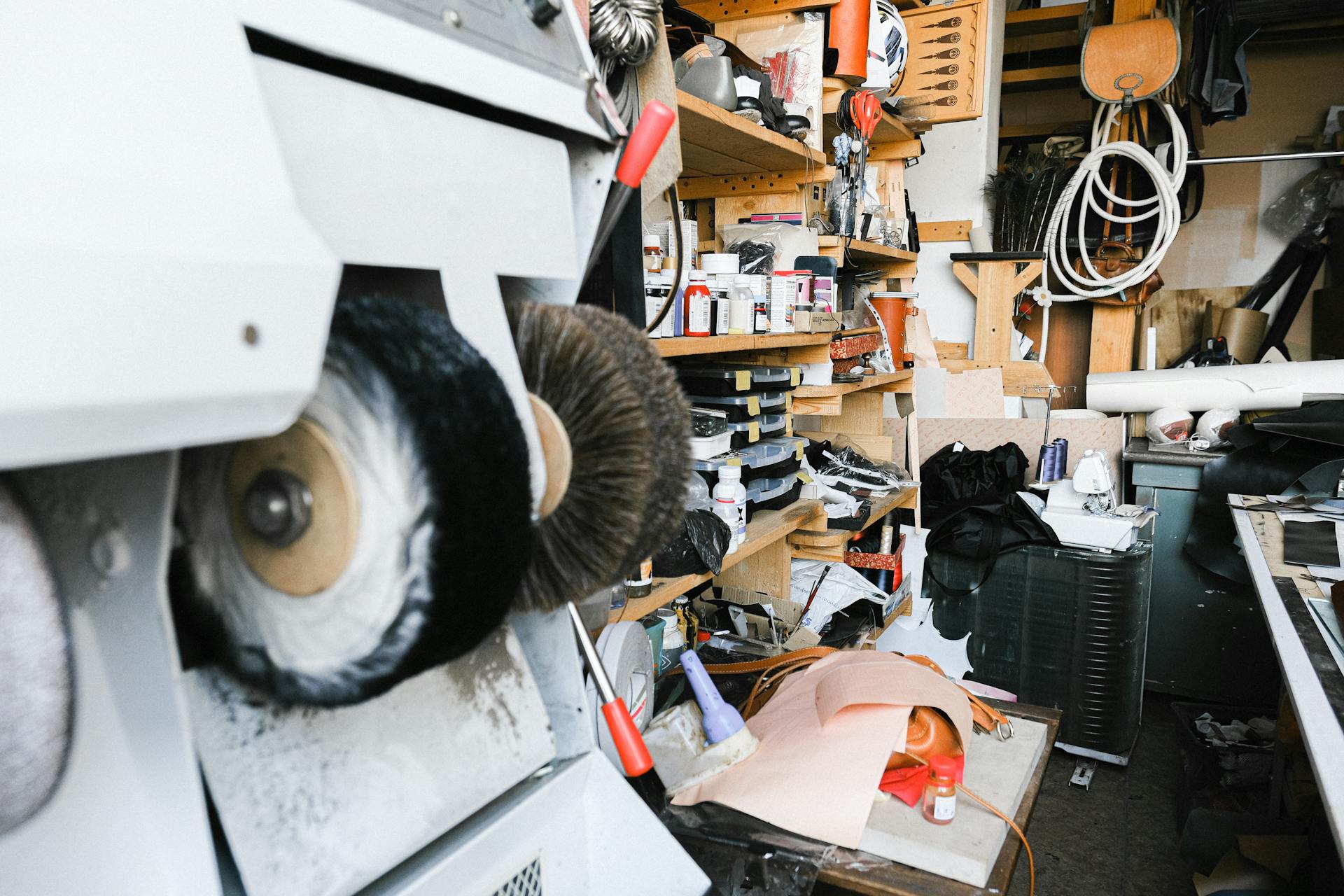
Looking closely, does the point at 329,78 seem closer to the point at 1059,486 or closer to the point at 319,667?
the point at 319,667

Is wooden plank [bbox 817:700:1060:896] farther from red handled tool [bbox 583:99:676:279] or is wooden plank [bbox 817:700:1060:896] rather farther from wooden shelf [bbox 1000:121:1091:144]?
wooden shelf [bbox 1000:121:1091:144]

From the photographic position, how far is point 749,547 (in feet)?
5.13

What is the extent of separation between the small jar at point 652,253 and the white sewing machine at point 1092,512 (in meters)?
1.70

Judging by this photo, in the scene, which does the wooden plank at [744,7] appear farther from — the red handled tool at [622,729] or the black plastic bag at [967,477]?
the black plastic bag at [967,477]

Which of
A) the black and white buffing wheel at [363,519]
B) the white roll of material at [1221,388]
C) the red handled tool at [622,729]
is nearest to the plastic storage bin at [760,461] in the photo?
the red handled tool at [622,729]

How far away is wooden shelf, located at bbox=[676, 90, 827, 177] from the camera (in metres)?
1.27

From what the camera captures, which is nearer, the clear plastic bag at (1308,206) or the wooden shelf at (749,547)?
the wooden shelf at (749,547)

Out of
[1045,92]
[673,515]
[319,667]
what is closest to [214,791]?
[319,667]

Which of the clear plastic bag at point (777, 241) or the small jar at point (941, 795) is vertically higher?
the clear plastic bag at point (777, 241)

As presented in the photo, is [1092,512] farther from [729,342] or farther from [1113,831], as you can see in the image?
[729,342]

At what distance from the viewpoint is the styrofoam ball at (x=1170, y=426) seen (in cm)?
306

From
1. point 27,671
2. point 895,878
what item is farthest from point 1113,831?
point 27,671

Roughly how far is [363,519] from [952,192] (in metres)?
3.41

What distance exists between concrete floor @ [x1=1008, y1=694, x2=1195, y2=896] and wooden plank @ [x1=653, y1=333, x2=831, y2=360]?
140cm
